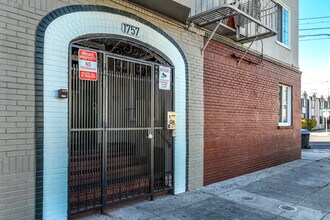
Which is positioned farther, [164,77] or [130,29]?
[164,77]

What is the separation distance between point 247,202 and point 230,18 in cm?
473

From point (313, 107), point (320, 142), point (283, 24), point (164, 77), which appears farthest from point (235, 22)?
point (313, 107)

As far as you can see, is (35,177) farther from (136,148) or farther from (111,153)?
(136,148)

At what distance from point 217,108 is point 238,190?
208 cm

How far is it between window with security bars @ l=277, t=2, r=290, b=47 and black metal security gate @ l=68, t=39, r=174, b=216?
22.4ft

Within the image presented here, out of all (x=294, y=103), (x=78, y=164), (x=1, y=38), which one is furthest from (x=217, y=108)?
(x=294, y=103)

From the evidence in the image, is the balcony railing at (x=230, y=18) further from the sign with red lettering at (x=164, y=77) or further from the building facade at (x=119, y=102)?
the sign with red lettering at (x=164, y=77)

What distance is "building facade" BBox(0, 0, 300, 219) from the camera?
3779mm

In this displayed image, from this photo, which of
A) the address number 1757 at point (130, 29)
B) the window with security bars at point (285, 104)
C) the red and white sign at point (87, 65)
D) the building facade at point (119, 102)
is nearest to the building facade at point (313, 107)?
the window with security bars at point (285, 104)

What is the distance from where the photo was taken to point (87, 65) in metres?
4.54

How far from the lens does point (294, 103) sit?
37.4 ft

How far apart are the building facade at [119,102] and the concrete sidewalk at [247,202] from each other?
1.08ft

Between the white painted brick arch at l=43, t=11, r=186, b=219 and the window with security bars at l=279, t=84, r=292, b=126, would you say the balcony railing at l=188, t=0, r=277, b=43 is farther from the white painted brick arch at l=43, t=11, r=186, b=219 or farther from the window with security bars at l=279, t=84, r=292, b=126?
the window with security bars at l=279, t=84, r=292, b=126

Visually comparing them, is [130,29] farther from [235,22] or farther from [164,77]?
[235,22]
